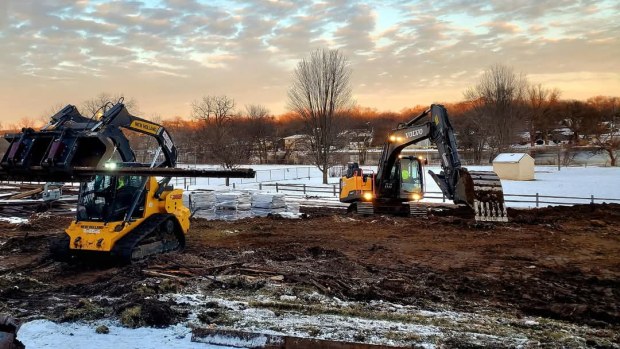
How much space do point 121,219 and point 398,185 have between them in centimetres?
1183

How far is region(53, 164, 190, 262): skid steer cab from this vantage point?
32.2 ft

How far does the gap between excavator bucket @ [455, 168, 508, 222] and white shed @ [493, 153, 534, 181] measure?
105 ft

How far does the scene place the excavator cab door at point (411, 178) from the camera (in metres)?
19.3

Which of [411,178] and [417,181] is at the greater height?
[411,178]

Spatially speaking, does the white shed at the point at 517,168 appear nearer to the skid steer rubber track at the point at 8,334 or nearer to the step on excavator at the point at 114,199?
the step on excavator at the point at 114,199

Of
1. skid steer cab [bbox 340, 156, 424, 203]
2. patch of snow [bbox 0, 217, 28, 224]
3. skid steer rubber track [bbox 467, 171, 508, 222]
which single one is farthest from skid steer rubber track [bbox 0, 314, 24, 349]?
patch of snow [bbox 0, 217, 28, 224]

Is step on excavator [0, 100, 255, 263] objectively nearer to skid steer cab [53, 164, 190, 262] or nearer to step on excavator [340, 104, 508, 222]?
skid steer cab [53, 164, 190, 262]

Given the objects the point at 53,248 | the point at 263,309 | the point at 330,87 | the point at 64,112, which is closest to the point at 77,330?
the point at 263,309

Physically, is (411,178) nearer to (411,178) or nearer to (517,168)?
(411,178)

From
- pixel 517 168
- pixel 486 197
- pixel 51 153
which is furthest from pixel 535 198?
pixel 51 153

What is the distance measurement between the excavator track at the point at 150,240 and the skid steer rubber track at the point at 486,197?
8.99 metres

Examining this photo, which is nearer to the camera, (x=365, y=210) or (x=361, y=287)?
(x=361, y=287)

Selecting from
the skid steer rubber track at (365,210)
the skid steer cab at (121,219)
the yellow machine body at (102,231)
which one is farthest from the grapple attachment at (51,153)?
the skid steer rubber track at (365,210)

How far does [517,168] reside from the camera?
44875 mm
